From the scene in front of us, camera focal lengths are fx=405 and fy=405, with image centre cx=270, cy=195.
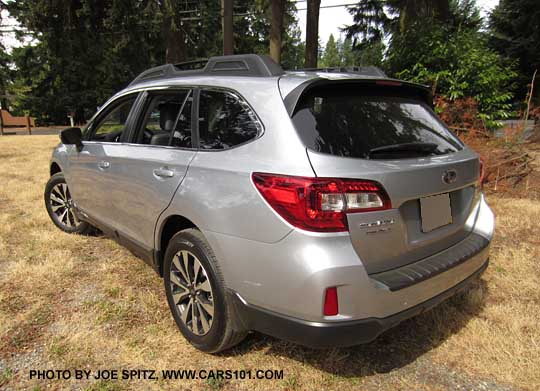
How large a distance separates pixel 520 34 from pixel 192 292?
27.1m

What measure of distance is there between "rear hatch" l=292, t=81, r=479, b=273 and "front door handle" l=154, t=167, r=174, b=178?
94cm

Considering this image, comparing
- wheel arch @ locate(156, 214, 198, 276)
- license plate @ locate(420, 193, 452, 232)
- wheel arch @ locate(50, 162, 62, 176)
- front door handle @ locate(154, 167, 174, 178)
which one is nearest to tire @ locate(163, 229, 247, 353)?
wheel arch @ locate(156, 214, 198, 276)

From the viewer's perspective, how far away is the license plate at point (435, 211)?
213cm

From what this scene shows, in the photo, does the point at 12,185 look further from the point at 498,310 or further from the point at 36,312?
the point at 498,310

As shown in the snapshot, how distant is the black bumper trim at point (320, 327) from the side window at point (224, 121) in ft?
2.90

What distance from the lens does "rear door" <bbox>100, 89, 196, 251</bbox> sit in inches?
102

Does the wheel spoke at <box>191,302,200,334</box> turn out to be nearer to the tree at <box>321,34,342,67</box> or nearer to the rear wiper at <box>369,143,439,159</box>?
the rear wiper at <box>369,143,439,159</box>

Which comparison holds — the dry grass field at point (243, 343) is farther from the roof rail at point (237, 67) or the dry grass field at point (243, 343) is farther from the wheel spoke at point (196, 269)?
the roof rail at point (237, 67)

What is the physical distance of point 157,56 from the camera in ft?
105

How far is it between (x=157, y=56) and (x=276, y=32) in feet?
74.6

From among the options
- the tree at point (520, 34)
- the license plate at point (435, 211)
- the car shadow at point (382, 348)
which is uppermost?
the tree at point (520, 34)

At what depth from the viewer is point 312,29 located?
12.1m

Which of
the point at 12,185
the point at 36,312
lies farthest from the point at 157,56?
the point at 36,312

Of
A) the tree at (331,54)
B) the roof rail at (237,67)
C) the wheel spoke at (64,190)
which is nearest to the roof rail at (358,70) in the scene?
the roof rail at (237,67)
